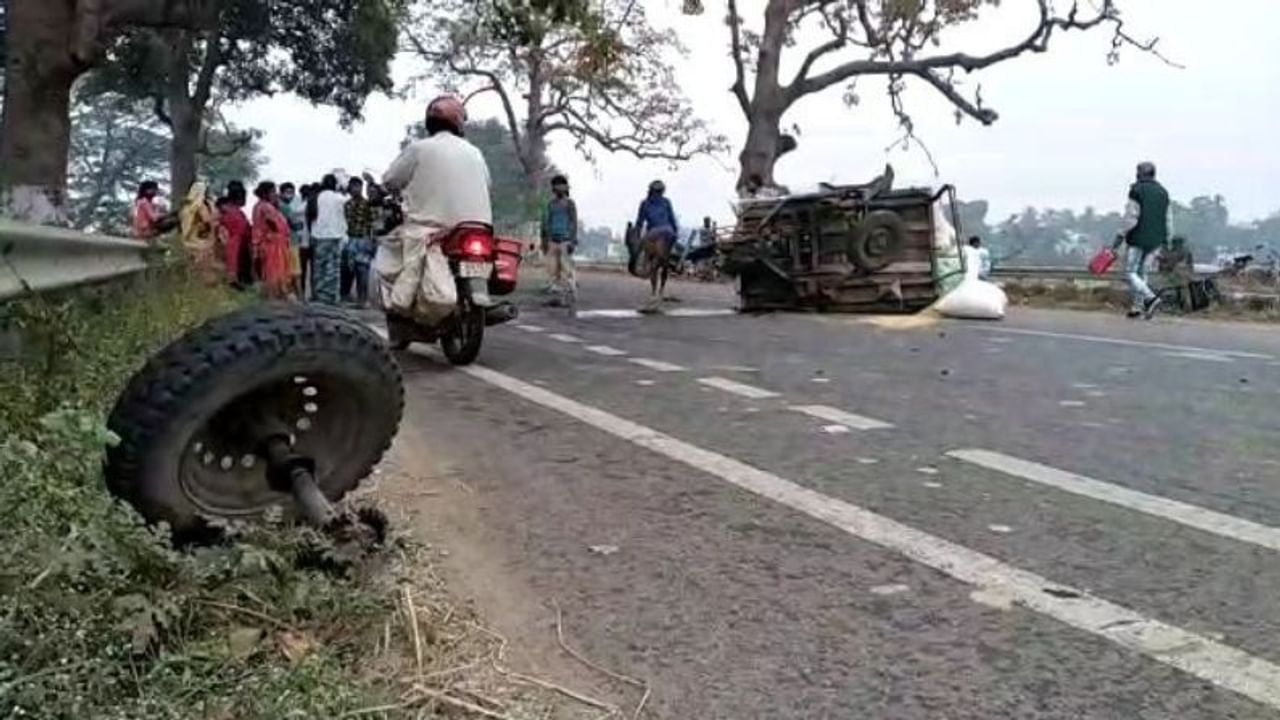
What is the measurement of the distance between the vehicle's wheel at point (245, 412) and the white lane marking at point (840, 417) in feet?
9.85

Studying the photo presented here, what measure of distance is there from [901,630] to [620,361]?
584 centimetres

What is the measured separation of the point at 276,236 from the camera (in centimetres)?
1377

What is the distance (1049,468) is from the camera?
4.87 m

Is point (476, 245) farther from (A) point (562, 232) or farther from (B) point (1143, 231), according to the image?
(B) point (1143, 231)

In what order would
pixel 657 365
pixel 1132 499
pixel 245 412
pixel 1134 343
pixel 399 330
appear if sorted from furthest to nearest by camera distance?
pixel 1134 343, pixel 399 330, pixel 657 365, pixel 1132 499, pixel 245 412

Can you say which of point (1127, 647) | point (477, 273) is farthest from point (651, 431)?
point (1127, 647)

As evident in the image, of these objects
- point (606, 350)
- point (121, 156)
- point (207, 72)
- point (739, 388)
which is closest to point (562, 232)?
point (606, 350)

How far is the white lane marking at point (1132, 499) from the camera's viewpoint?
3930mm

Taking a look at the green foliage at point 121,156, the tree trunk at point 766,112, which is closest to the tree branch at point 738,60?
the tree trunk at point 766,112

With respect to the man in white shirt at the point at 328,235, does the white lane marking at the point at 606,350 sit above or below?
below

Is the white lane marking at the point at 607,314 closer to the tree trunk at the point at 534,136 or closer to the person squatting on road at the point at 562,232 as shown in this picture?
the person squatting on road at the point at 562,232

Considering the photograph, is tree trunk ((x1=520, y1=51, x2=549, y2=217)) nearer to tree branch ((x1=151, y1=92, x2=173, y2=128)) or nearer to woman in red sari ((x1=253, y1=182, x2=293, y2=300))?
tree branch ((x1=151, y1=92, x2=173, y2=128))

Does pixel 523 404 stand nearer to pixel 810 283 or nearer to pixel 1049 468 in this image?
pixel 1049 468

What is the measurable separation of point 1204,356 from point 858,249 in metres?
4.93
